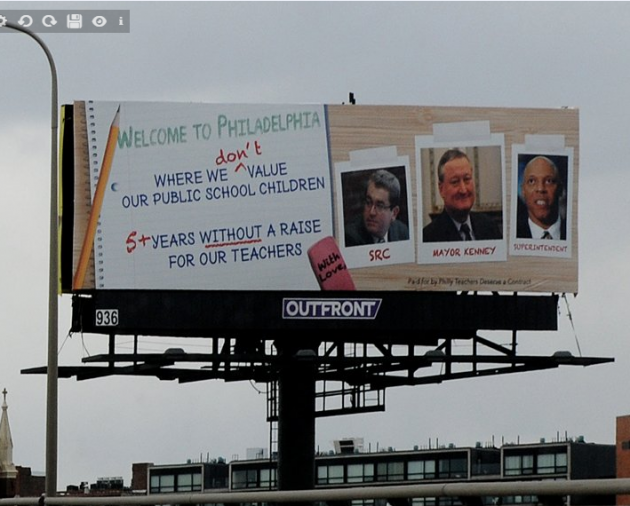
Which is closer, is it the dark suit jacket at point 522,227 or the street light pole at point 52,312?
the street light pole at point 52,312

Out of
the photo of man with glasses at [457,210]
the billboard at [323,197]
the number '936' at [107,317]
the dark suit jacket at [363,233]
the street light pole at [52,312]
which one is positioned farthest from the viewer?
the photo of man with glasses at [457,210]

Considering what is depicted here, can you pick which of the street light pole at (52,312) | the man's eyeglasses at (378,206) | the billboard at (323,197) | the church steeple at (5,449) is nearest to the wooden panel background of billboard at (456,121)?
the billboard at (323,197)

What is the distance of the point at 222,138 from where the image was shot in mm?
39438

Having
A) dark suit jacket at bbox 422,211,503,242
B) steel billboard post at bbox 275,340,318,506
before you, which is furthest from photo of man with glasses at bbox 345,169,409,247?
steel billboard post at bbox 275,340,318,506

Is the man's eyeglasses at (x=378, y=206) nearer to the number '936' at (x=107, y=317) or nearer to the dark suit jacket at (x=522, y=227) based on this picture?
the dark suit jacket at (x=522, y=227)

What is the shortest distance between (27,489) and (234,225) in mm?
97577

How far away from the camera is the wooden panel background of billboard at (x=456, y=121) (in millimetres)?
39531

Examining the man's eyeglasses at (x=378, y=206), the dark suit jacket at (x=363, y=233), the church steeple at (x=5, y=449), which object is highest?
the man's eyeglasses at (x=378, y=206)

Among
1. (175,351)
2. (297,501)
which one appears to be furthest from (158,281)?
(297,501)

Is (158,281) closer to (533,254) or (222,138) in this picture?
(222,138)

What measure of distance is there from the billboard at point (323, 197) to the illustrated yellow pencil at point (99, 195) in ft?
0.10

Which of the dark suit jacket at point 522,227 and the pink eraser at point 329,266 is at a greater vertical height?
the dark suit jacket at point 522,227

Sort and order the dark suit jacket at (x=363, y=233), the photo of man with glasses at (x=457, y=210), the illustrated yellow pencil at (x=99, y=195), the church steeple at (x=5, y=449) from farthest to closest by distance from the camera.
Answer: the church steeple at (x=5, y=449), the photo of man with glasses at (x=457, y=210), the dark suit jacket at (x=363, y=233), the illustrated yellow pencil at (x=99, y=195)

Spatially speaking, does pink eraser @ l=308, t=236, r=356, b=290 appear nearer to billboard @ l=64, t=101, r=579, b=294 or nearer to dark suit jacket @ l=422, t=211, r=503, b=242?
billboard @ l=64, t=101, r=579, b=294
